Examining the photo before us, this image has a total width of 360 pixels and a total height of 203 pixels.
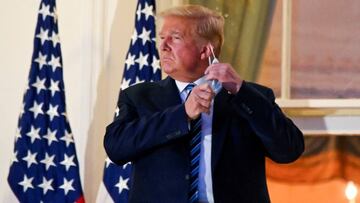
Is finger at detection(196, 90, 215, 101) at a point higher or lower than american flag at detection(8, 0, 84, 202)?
higher

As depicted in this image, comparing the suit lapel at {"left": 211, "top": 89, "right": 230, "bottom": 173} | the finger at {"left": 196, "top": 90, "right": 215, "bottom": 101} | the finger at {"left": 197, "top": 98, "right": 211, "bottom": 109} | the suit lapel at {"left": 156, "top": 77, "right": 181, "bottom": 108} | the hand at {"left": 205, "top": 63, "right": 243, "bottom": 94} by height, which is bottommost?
the suit lapel at {"left": 211, "top": 89, "right": 230, "bottom": 173}

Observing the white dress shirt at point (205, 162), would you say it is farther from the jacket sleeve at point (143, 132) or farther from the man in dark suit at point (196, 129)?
the jacket sleeve at point (143, 132)

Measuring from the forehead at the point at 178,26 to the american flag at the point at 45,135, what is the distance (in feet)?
4.21

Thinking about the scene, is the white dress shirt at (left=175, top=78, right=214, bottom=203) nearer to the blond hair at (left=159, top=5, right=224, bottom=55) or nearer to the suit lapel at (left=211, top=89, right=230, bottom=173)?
the suit lapel at (left=211, top=89, right=230, bottom=173)

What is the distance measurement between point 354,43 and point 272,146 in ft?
5.56

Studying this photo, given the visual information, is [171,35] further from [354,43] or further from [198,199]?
[354,43]

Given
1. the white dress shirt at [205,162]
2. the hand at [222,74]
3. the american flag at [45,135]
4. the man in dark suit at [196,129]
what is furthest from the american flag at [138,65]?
the hand at [222,74]

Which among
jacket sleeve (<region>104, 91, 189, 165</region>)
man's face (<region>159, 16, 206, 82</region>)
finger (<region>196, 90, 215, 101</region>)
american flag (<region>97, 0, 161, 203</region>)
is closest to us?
finger (<region>196, 90, 215, 101</region>)

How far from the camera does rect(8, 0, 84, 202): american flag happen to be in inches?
134

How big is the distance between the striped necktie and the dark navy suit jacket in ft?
0.06

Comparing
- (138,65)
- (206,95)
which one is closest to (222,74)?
(206,95)

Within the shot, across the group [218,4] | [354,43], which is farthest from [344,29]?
[218,4]

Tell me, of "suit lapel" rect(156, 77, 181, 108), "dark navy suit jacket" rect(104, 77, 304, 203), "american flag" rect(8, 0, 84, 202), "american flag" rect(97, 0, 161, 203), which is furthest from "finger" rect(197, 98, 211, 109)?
"american flag" rect(8, 0, 84, 202)

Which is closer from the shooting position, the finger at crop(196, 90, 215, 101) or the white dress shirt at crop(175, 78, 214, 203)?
the finger at crop(196, 90, 215, 101)
